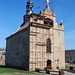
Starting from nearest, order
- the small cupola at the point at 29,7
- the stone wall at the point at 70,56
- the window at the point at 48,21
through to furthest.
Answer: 1. the window at the point at 48,21
2. the small cupola at the point at 29,7
3. the stone wall at the point at 70,56

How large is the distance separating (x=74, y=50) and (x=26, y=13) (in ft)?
96.7

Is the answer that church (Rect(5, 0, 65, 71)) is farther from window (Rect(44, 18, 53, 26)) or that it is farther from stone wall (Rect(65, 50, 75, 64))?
stone wall (Rect(65, 50, 75, 64))

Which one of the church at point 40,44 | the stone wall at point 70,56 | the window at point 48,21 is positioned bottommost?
the stone wall at point 70,56

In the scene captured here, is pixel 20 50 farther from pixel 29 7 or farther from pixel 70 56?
pixel 70 56

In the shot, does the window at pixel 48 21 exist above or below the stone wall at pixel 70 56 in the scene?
above

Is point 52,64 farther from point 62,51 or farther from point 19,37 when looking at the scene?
point 19,37

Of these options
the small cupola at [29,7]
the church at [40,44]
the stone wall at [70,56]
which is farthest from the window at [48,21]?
the stone wall at [70,56]

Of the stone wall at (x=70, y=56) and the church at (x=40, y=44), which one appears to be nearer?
the church at (x=40, y=44)

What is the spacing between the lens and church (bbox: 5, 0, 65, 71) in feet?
78.6

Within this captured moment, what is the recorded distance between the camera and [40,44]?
81.5 ft

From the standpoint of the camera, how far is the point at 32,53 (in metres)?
23.6

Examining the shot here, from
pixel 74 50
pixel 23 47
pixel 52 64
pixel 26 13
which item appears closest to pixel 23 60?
pixel 23 47

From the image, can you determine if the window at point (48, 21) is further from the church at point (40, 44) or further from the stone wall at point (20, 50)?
the stone wall at point (20, 50)

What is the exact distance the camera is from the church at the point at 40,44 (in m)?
24.0
